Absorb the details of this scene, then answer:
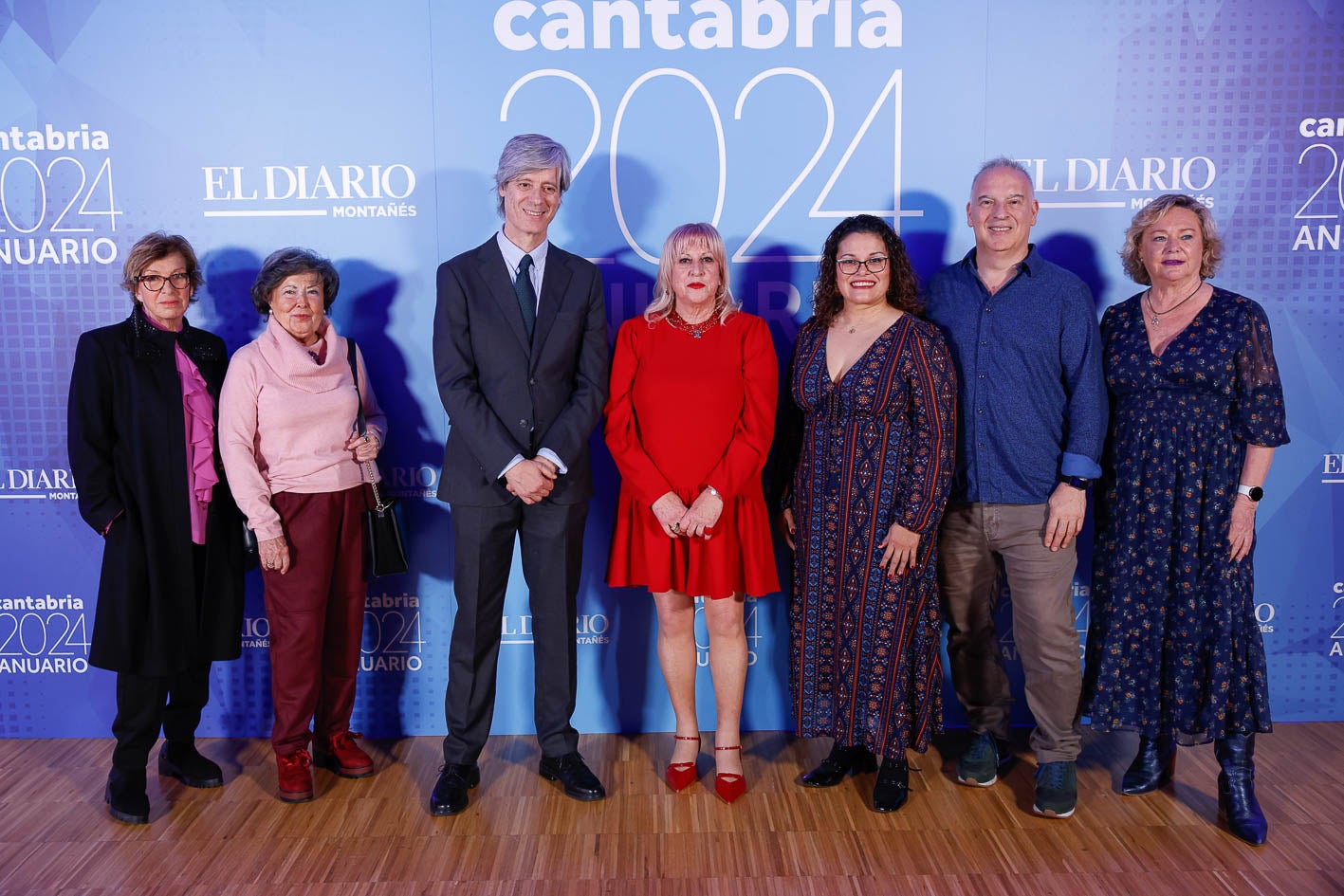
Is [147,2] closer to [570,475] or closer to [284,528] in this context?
[284,528]

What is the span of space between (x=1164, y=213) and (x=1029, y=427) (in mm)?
760

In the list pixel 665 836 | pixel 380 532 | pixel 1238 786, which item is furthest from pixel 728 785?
pixel 1238 786

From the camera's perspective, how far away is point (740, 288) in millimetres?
3438

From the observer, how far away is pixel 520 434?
2865mm

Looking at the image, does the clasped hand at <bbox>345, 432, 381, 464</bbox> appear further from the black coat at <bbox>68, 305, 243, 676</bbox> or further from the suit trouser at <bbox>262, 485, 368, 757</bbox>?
the black coat at <bbox>68, 305, 243, 676</bbox>

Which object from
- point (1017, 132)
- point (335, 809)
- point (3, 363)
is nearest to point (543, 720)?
point (335, 809)

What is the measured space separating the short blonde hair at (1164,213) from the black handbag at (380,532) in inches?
99.5

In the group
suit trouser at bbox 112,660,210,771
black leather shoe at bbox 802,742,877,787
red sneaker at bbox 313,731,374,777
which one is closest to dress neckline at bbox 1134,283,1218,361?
black leather shoe at bbox 802,742,877,787

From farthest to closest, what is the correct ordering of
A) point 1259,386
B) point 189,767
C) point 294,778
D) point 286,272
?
point 189,767 → point 294,778 → point 286,272 → point 1259,386

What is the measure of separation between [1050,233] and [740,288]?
1.17 metres

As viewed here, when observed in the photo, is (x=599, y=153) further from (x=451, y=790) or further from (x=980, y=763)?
(x=980, y=763)

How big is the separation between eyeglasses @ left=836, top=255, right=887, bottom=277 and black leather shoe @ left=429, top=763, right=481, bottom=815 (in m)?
1.99

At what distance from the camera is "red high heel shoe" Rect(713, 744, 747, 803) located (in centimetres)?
296

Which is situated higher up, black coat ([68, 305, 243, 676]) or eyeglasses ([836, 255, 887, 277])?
eyeglasses ([836, 255, 887, 277])
